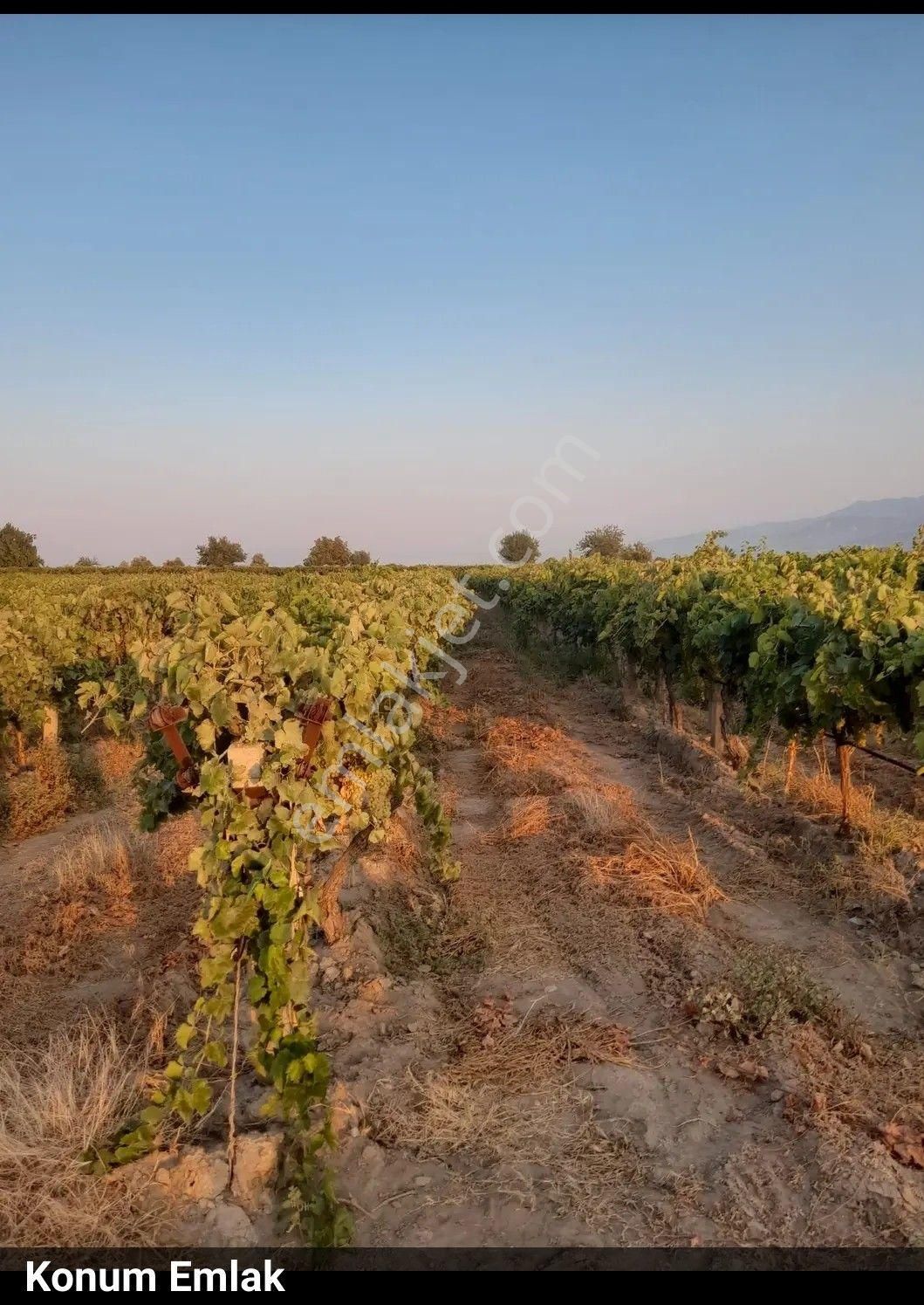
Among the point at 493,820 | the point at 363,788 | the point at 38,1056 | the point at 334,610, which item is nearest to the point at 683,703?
the point at 493,820

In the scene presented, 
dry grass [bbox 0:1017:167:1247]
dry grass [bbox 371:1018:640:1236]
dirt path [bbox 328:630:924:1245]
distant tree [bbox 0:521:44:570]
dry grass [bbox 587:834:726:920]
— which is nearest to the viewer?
dry grass [bbox 0:1017:167:1247]

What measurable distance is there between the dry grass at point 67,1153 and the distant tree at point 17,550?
64076mm

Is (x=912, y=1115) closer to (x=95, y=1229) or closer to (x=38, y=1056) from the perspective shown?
(x=95, y=1229)

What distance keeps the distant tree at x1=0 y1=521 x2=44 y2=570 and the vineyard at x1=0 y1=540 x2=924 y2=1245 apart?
193ft

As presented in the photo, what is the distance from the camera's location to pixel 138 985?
4707 millimetres

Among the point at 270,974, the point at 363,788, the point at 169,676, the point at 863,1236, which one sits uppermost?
the point at 169,676

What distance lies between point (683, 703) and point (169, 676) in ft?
41.9

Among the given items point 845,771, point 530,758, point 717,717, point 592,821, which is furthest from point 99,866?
point 717,717

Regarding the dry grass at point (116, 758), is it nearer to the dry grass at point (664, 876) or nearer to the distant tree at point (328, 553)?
the dry grass at point (664, 876)

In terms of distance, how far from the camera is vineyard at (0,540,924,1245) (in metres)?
3.31

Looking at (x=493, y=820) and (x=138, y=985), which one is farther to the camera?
(x=493, y=820)

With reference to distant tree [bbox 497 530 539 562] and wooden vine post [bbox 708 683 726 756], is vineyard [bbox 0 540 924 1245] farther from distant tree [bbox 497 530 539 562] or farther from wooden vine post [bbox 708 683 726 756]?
distant tree [bbox 497 530 539 562]

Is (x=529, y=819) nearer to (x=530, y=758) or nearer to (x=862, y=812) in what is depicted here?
(x=530, y=758)

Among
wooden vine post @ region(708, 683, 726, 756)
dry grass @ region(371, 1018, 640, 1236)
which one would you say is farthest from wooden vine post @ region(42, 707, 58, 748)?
wooden vine post @ region(708, 683, 726, 756)
